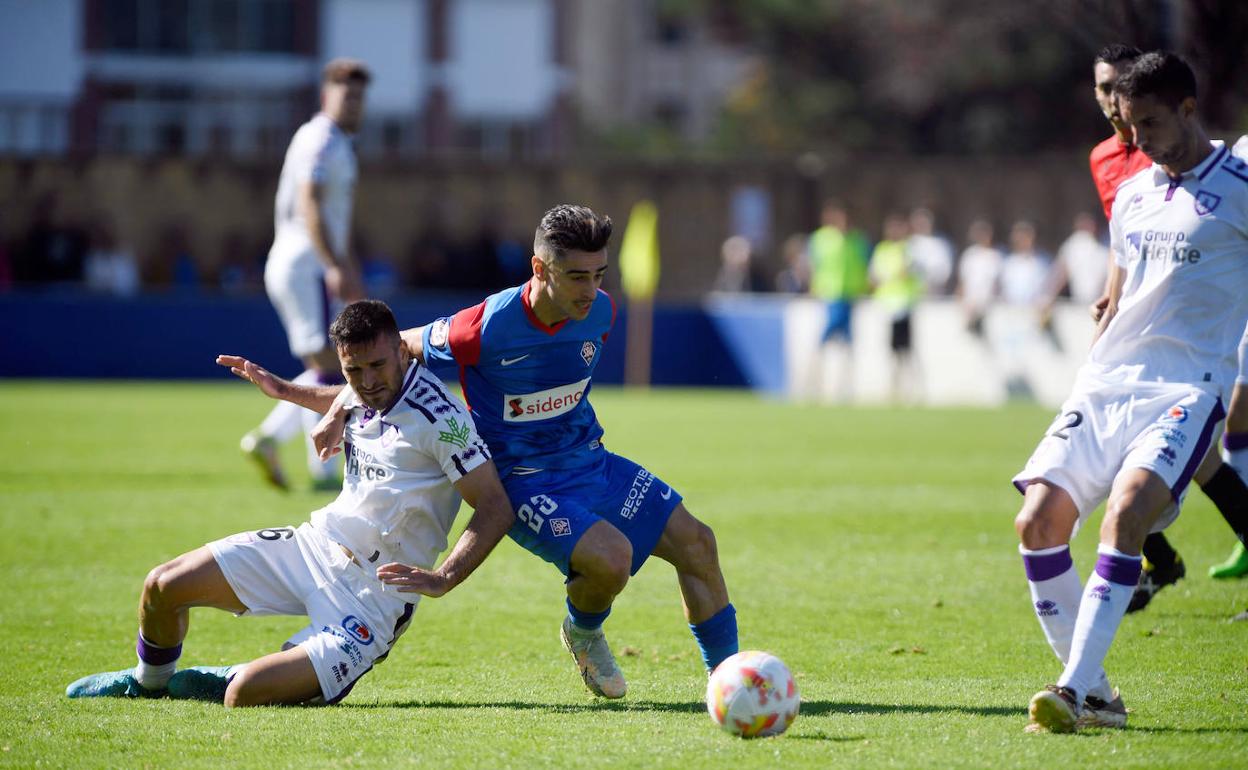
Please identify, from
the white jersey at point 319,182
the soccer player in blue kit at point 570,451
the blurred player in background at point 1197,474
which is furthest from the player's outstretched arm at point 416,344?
the white jersey at point 319,182

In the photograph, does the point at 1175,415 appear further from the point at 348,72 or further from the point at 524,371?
the point at 348,72

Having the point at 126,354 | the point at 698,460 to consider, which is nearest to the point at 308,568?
the point at 698,460

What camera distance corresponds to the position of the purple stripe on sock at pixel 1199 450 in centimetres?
562

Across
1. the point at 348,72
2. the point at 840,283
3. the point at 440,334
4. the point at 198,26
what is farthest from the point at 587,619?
the point at 198,26

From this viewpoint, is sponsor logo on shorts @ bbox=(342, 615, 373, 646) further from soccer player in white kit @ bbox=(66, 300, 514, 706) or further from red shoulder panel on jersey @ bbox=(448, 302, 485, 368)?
red shoulder panel on jersey @ bbox=(448, 302, 485, 368)

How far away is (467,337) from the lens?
6223mm

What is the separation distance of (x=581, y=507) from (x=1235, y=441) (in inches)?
142

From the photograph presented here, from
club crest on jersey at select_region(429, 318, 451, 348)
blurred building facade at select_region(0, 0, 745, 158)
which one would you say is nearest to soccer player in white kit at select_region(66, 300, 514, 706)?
club crest on jersey at select_region(429, 318, 451, 348)

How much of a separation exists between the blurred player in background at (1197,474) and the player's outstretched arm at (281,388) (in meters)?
3.50

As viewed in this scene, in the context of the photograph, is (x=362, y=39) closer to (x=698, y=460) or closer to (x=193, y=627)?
(x=698, y=460)

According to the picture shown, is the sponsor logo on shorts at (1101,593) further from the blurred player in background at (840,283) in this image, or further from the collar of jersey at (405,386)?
the blurred player in background at (840,283)

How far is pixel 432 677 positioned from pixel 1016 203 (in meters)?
28.0

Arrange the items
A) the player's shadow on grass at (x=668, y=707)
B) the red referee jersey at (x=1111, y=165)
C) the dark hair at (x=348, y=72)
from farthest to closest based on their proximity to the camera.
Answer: the dark hair at (x=348, y=72)
the red referee jersey at (x=1111, y=165)
the player's shadow on grass at (x=668, y=707)

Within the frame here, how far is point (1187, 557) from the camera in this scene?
935 centimetres
